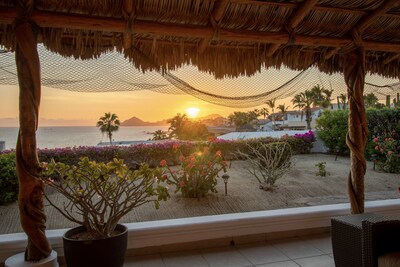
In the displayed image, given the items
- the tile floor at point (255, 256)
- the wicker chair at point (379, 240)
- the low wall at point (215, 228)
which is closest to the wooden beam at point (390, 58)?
the low wall at point (215, 228)

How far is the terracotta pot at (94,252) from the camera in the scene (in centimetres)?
207

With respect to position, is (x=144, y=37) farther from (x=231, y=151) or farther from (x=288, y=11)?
(x=231, y=151)

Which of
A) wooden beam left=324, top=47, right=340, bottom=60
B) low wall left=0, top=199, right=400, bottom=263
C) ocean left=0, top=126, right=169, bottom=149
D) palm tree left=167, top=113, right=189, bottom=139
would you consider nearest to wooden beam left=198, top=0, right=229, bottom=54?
wooden beam left=324, top=47, right=340, bottom=60

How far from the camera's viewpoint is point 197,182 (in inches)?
224

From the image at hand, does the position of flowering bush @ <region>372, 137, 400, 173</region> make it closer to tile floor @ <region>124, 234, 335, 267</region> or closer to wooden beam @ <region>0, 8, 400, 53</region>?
wooden beam @ <region>0, 8, 400, 53</region>

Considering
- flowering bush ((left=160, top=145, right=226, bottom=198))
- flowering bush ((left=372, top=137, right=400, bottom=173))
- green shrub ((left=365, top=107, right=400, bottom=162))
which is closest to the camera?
flowering bush ((left=160, top=145, right=226, bottom=198))

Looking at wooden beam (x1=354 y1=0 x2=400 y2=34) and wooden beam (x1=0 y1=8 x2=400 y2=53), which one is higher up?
wooden beam (x1=354 y1=0 x2=400 y2=34)

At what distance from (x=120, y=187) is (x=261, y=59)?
166 centimetres

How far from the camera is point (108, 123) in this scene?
17.7m

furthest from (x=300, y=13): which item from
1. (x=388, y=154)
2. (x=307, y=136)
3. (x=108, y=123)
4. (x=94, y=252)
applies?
(x=108, y=123)

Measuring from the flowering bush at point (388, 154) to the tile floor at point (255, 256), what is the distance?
5785mm

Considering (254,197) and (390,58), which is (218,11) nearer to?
(390,58)

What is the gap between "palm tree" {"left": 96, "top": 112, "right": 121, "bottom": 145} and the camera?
17.6 m

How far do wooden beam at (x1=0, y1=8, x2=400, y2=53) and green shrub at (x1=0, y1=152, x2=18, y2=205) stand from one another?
12.8ft
